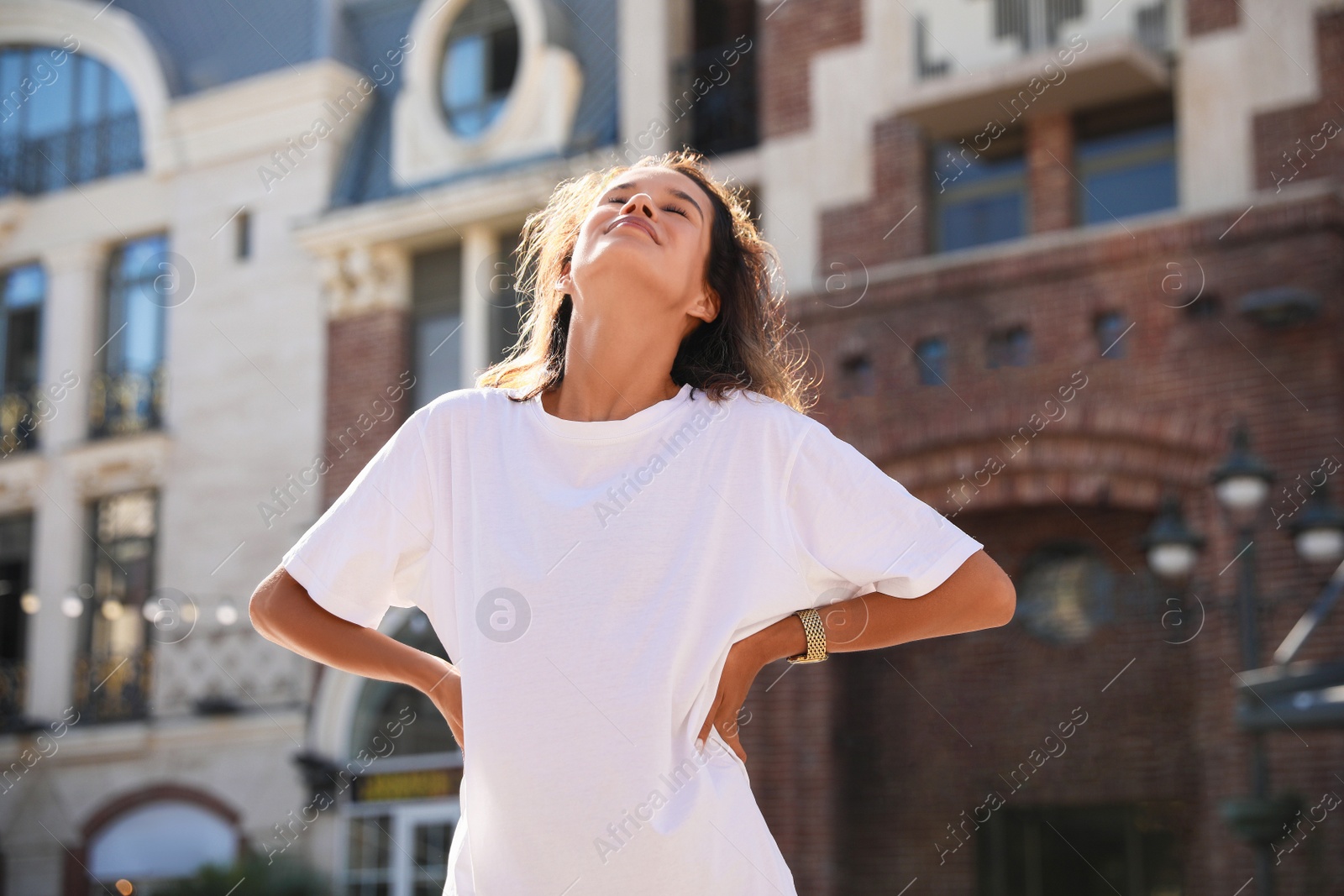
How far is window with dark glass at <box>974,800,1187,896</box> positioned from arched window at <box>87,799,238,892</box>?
812cm

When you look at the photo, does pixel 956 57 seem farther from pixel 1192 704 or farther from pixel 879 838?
pixel 879 838

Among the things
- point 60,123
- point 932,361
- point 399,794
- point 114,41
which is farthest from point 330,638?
point 60,123

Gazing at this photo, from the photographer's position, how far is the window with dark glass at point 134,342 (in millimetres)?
19344

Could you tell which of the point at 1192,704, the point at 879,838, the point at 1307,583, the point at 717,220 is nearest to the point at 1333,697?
the point at 1307,583

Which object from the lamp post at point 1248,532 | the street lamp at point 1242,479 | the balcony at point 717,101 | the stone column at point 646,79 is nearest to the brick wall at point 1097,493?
the lamp post at point 1248,532

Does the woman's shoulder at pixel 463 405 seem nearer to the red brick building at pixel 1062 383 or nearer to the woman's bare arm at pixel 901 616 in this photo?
the woman's bare arm at pixel 901 616

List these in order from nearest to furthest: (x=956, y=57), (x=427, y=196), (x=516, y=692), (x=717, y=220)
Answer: (x=516, y=692)
(x=717, y=220)
(x=956, y=57)
(x=427, y=196)

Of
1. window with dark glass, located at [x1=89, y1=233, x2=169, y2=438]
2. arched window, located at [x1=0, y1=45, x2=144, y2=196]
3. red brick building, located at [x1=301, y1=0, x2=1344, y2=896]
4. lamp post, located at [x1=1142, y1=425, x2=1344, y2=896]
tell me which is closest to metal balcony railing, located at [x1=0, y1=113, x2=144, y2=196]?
arched window, located at [x1=0, y1=45, x2=144, y2=196]

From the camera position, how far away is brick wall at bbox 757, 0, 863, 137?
1501 cm

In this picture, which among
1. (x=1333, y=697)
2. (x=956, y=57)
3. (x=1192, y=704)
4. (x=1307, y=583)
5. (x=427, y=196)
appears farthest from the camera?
(x=427, y=196)

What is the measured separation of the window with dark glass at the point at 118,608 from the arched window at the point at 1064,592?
9804 mm

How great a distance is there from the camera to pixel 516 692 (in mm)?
2100

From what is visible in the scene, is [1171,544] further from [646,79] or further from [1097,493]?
[646,79]

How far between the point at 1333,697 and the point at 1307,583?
8.00 ft
